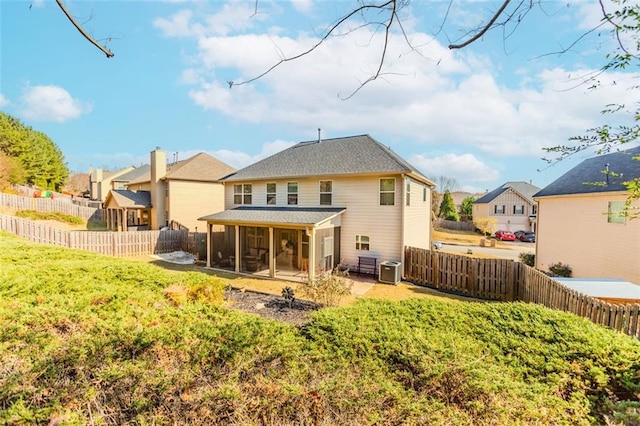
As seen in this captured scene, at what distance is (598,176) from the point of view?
47.4 feet

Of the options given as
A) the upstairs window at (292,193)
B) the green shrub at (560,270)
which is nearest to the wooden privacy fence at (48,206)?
the upstairs window at (292,193)

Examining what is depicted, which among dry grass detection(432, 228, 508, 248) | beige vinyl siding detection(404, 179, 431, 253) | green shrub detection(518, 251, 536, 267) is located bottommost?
dry grass detection(432, 228, 508, 248)

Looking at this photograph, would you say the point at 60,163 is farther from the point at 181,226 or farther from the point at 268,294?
the point at 268,294

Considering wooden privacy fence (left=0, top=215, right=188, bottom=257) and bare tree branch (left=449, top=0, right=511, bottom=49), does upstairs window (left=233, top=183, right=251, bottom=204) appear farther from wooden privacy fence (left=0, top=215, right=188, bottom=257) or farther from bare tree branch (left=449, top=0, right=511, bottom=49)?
bare tree branch (left=449, top=0, right=511, bottom=49)

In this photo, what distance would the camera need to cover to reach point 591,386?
3906mm

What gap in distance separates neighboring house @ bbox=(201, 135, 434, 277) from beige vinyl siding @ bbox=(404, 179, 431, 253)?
50mm

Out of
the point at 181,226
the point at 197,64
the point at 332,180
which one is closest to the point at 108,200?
the point at 181,226

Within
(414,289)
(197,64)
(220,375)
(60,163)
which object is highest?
(60,163)

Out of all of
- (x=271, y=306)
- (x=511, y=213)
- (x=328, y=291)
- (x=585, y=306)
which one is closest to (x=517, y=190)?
(x=511, y=213)

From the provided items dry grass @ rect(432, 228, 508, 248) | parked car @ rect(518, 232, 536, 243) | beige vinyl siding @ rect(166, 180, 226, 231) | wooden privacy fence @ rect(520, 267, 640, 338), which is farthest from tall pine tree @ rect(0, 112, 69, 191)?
parked car @ rect(518, 232, 536, 243)

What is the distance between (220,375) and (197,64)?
190 inches

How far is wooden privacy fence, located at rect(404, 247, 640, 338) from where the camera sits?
7.40m

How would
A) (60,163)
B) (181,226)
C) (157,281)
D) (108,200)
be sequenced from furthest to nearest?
1. (60,163)
2. (108,200)
3. (181,226)
4. (157,281)

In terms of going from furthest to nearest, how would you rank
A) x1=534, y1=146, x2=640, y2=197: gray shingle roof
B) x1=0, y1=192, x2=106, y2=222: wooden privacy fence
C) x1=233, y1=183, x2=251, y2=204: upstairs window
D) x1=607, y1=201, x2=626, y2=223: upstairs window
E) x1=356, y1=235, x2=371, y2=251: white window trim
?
x1=0, y1=192, x2=106, y2=222: wooden privacy fence, x1=233, y1=183, x2=251, y2=204: upstairs window, x1=356, y1=235, x2=371, y2=251: white window trim, x1=534, y1=146, x2=640, y2=197: gray shingle roof, x1=607, y1=201, x2=626, y2=223: upstairs window
